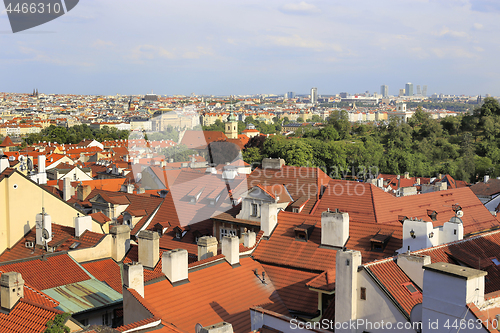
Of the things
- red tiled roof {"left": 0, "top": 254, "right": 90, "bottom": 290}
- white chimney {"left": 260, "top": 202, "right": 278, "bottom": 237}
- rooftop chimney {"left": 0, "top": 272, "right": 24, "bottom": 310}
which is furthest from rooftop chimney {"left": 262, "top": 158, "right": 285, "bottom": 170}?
rooftop chimney {"left": 0, "top": 272, "right": 24, "bottom": 310}

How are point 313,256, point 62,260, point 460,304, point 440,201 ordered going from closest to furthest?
point 460,304
point 62,260
point 313,256
point 440,201

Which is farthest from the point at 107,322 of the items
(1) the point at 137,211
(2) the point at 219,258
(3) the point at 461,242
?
(1) the point at 137,211

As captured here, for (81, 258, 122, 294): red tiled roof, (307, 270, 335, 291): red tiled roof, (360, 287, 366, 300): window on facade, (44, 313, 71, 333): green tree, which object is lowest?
(81, 258, 122, 294): red tiled roof

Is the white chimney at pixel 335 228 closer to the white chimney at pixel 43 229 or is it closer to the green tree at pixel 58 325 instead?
the green tree at pixel 58 325

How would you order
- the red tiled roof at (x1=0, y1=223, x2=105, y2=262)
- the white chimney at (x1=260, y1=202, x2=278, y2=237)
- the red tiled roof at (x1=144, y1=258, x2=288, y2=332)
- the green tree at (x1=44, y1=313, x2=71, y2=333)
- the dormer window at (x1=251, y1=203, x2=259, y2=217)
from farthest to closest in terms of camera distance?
the dormer window at (x1=251, y1=203, x2=259, y2=217) < the white chimney at (x1=260, y1=202, x2=278, y2=237) < the red tiled roof at (x1=0, y1=223, x2=105, y2=262) < the red tiled roof at (x1=144, y1=258, x2=288, y2=332) < the green tree at (x1=44, y1=313, x2=71, y2=333)

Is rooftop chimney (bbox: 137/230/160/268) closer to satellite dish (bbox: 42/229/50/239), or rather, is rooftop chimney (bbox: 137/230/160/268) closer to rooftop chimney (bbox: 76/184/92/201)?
satellite dish (bbox: 42/229/50/239)

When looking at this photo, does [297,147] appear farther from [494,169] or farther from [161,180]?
[161,180]
